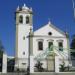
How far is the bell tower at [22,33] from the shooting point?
193 feet

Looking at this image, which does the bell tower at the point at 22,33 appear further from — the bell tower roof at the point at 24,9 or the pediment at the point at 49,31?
the pediment at the point at 49,31

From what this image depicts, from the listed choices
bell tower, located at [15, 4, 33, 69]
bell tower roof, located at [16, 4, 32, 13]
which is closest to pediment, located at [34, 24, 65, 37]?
bell tower, located at [15, 4, 33, 69]

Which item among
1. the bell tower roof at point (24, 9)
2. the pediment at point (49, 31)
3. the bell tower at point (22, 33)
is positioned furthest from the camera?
the bell tower roof at point (24, 9)

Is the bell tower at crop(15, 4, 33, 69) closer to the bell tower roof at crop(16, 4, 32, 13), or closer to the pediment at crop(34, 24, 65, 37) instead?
the bell tower roof at crop(16, 4, 32, 13)

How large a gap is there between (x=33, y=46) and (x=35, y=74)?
2628 centimetres

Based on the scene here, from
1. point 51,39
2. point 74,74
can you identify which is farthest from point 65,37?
point 74,74

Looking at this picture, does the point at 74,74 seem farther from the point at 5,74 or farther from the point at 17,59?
the point at 17,59

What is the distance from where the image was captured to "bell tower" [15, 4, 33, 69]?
193ft

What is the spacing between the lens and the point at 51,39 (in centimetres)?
5900

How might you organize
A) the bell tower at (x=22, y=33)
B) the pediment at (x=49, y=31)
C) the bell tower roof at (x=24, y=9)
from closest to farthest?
the bell tower at (x=22, y=33) → the pediment at (x=49, y=31) → the bell tower roof at (x=24, y=9)

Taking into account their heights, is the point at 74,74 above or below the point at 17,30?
below

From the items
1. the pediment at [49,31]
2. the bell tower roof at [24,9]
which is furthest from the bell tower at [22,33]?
the pediment at [49,31]

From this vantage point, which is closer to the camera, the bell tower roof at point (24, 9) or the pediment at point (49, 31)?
the pediment at point (49, 31)

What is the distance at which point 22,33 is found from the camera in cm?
6038
